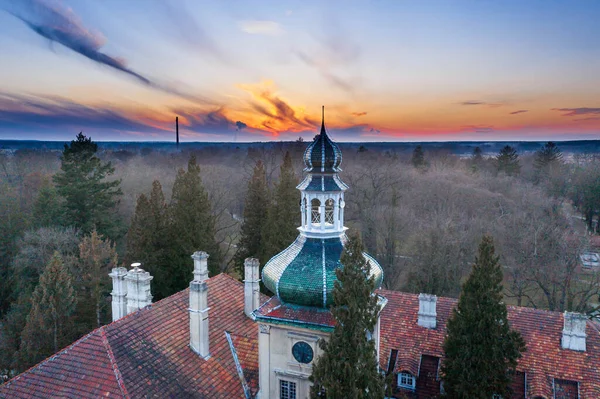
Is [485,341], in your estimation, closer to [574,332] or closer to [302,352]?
[574,332]

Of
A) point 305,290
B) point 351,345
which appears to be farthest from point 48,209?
point 351,345

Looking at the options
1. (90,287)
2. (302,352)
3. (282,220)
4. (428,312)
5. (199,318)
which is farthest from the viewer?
(282,220)

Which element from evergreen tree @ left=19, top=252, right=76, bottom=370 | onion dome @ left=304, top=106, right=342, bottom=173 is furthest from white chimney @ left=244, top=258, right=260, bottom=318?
evergreen tree @ left=19, top=252, right=76, bottom=370

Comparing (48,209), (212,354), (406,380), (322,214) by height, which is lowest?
(406,380)

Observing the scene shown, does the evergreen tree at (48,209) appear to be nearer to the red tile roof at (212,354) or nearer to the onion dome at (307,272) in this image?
the red tile roof at (212,354)

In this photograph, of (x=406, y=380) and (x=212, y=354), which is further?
(x=406, y=380)
